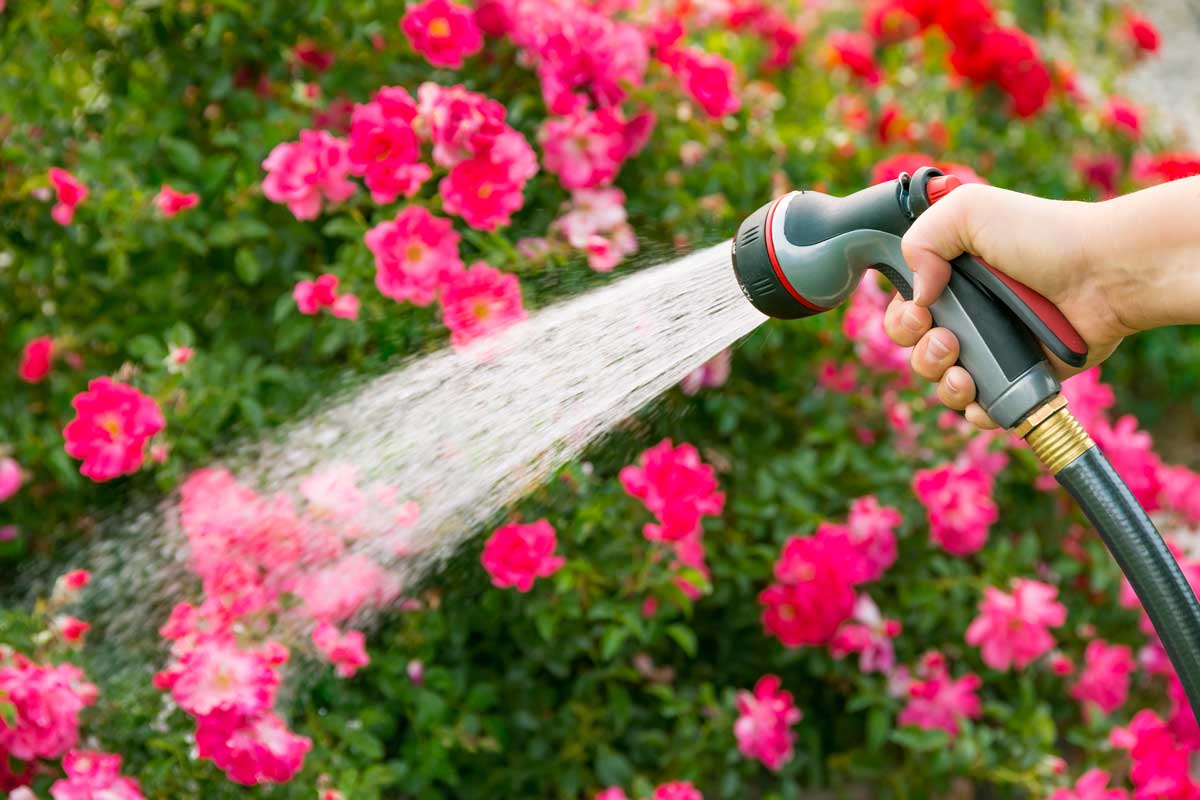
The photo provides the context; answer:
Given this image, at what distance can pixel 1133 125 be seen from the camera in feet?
10.0

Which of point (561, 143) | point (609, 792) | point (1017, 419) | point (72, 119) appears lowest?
point (609, 792)

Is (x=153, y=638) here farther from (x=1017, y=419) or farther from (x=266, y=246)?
(x=1017, y=419)

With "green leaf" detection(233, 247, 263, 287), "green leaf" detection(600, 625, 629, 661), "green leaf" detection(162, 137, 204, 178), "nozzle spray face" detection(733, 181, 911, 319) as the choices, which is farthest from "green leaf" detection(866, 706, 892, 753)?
"green leaf" detection(162, 137, 204, 178)

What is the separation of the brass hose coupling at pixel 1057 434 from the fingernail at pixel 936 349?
11 cm

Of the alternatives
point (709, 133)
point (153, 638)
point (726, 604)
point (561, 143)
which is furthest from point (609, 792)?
point (709, 133)

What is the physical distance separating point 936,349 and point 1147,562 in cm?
28

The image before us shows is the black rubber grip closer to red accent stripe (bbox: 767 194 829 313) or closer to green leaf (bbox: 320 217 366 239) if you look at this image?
red accent stripe (bbox: 767 194 829 313)

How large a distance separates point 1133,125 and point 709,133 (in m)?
1.38

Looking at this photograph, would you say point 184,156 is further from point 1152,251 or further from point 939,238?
point 1152,251

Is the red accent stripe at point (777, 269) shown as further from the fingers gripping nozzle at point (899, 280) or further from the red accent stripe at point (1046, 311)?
the red accent stripe at point (1046, 311)

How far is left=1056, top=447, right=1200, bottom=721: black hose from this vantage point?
→ 1.09 meters

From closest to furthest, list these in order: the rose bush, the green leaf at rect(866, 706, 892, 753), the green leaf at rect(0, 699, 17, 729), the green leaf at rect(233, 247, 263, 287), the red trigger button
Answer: the red trigger button → the green leaf at rect(0, 699, 17, 729) → the rose bush → the green leaf at rect(233, 247, 263, 287) → the green leaf at rect(866, 706, 892, 753)

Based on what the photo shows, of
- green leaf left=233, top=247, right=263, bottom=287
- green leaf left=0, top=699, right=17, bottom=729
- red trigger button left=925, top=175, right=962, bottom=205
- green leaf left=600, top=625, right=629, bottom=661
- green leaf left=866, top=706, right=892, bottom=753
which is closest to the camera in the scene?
red trigger button left=925, top=175, right=962, bottom=205

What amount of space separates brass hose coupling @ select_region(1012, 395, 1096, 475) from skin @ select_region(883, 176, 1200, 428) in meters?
0.08
